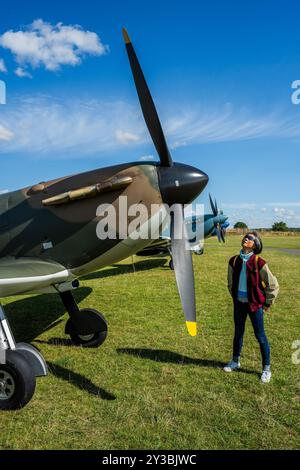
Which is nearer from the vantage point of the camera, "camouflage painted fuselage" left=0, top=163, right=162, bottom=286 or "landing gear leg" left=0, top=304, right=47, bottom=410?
"landing gear leg" left=0, top=304, right=47, bottom=410

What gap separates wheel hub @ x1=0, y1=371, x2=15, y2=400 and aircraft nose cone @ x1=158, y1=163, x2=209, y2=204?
3062mm

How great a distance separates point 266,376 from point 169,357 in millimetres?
1656

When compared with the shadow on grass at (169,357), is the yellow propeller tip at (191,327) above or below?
above

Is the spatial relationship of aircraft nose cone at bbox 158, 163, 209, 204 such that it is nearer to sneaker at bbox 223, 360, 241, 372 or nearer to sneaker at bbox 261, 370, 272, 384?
sneaker at bbox 223, 360, 241, 372

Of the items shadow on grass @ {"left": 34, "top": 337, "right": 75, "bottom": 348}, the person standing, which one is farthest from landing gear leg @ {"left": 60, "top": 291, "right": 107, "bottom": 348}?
the person standing

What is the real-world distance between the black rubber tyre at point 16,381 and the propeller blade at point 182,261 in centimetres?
215

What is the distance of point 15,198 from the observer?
18.8 feet

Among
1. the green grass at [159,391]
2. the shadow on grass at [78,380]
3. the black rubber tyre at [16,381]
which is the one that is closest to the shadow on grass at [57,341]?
the green grass at [159,391]

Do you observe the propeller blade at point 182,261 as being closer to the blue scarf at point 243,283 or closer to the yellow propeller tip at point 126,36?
the blue scarf at point 243,283

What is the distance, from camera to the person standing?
196 inches

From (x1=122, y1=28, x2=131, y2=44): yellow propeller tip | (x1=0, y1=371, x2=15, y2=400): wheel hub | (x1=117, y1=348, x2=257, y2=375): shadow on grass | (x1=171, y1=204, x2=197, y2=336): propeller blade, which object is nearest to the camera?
(x1=0, y1=371, x2=15, y2=400): wheel hub

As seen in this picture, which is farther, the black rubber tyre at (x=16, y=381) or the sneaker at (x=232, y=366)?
the sneaker at (x=232, y=366)

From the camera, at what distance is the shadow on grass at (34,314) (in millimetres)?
7918

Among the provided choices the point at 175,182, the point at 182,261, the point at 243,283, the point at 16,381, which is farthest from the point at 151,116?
the point at 16,381
